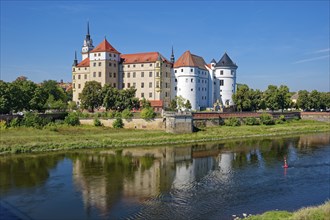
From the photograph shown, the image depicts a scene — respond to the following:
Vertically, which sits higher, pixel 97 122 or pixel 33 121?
pixel 33 121

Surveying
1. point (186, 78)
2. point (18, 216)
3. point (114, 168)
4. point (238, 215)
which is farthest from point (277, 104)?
point (18, 216)

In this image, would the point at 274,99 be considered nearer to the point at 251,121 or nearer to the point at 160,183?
the point at 251,121

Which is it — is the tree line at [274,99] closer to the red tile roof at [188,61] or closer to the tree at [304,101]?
the tree at [304,101]

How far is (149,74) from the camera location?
65.9 m

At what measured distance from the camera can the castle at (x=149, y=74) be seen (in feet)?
211

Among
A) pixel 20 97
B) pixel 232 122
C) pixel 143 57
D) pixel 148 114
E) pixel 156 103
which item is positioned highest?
pixel 143 57

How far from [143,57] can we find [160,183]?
44180 millimetres

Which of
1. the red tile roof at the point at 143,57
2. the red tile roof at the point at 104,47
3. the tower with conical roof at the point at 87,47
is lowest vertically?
the red tile roof at the point at 143,57

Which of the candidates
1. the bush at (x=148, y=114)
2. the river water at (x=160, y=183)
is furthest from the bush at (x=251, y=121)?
the river water at (x=160, y=183)

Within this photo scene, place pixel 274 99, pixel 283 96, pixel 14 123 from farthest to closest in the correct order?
pixel 283 96 → pixel 274 99 → pixel 14 123

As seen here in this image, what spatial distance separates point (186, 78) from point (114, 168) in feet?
127

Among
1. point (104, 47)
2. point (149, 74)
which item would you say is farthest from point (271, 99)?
point (104, 47)

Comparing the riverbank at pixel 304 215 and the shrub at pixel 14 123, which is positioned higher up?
the shrub at pixel 14 123

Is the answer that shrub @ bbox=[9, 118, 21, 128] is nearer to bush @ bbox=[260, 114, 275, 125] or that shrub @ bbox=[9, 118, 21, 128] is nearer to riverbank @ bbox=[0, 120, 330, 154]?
riverbank @ bbox=[0, 120, 330, 154]
